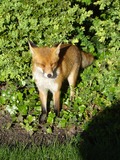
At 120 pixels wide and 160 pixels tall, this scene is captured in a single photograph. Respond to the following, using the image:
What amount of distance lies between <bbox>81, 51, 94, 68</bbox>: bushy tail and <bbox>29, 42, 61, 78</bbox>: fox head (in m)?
1.28

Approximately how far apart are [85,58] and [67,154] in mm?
2417

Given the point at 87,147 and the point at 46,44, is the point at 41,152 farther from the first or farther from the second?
the point at 46,44

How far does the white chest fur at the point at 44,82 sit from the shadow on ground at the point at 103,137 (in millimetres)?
788

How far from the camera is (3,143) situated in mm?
6152

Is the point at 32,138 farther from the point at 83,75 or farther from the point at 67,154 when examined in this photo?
the point at 83,75

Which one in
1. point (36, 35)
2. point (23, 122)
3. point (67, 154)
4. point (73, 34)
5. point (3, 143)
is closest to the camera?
point (67, 154)

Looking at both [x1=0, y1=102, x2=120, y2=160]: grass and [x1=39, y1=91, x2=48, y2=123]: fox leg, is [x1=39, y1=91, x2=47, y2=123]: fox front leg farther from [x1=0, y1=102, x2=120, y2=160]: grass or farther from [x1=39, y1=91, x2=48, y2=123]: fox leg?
[x1=0, y1=102, x2=120, y2=160]: grass

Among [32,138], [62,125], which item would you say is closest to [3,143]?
[32,138]

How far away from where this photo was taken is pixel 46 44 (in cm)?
723

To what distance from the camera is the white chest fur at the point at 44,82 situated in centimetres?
639

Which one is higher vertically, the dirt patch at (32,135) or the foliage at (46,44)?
the foliage at (46,44)

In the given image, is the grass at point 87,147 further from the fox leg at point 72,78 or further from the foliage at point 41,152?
the fox leg at point 72,78

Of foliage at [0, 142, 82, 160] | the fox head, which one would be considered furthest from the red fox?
foliage at [0, 142, 82, 160]

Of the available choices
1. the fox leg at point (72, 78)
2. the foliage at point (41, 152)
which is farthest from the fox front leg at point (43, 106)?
the foliage at point (41, 152)
